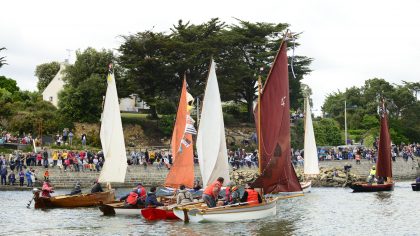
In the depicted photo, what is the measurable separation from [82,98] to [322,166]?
31.8m

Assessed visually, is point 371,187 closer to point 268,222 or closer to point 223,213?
point 268,222

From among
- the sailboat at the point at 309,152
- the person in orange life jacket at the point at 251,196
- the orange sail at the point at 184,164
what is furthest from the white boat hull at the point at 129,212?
the sailboat at the point at 309,152

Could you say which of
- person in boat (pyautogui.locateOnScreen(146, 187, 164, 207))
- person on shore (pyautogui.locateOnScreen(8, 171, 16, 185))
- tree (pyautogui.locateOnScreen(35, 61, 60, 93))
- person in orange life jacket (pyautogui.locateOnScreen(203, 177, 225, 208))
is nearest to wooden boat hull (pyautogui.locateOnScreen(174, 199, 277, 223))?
person in orange life jacket (pyautogui.locateOnScreen(203, 177, 225, 208))

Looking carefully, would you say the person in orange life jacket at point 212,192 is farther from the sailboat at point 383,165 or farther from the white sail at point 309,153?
the white sail at point 309,153

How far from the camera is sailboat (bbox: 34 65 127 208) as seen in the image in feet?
188

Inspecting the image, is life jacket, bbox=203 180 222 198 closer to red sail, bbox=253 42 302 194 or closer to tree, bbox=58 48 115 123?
red sail, bbox=253 42 302 194

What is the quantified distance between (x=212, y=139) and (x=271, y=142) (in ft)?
15.2

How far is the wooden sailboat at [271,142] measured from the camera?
47.1 metres

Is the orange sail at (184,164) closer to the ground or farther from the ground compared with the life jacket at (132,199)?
farther from the ground

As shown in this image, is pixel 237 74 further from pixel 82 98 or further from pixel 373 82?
pixel 373 82

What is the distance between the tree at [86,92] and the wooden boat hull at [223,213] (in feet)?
195

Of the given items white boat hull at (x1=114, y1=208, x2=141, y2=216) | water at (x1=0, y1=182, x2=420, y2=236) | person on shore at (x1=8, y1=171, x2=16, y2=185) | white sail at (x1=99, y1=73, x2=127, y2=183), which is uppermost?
white sail at (x1=99, y1=73, x2=127, y2=183)

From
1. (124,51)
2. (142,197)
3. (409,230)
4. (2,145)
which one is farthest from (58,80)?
(409,230)

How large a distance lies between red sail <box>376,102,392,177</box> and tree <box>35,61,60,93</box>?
8841cm
